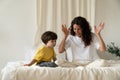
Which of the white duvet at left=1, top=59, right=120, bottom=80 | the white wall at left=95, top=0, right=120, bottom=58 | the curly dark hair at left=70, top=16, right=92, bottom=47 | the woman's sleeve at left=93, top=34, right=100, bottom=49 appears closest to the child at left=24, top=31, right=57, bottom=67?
the white duvet at left=1, top=59, right=120, bottom=80

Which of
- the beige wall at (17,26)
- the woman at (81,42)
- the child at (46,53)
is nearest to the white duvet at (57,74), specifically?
the child at (46,53)

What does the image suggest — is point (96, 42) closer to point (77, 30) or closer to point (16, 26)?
point (77, 30)

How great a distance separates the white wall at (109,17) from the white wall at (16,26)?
90cm

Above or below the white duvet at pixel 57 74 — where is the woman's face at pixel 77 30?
above

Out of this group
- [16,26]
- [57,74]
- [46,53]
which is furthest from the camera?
[16,26]

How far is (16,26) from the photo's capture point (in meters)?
3.35

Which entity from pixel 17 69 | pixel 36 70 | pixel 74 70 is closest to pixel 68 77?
pixel 74 70

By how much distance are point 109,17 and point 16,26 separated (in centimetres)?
129

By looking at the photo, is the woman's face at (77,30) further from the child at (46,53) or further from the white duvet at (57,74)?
the white duvet at (57,74)

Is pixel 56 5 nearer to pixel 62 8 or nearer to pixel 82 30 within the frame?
pixel 62 8

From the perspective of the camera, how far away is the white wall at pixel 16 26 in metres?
3.33

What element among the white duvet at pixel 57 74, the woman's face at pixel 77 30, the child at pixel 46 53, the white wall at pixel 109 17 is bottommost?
the white duvet at pixel 57 74

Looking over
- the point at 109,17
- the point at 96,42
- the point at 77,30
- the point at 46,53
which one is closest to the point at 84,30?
the point at 77,30

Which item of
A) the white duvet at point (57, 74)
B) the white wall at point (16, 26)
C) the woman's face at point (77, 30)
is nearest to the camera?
the white duvet at point (57, 74)
